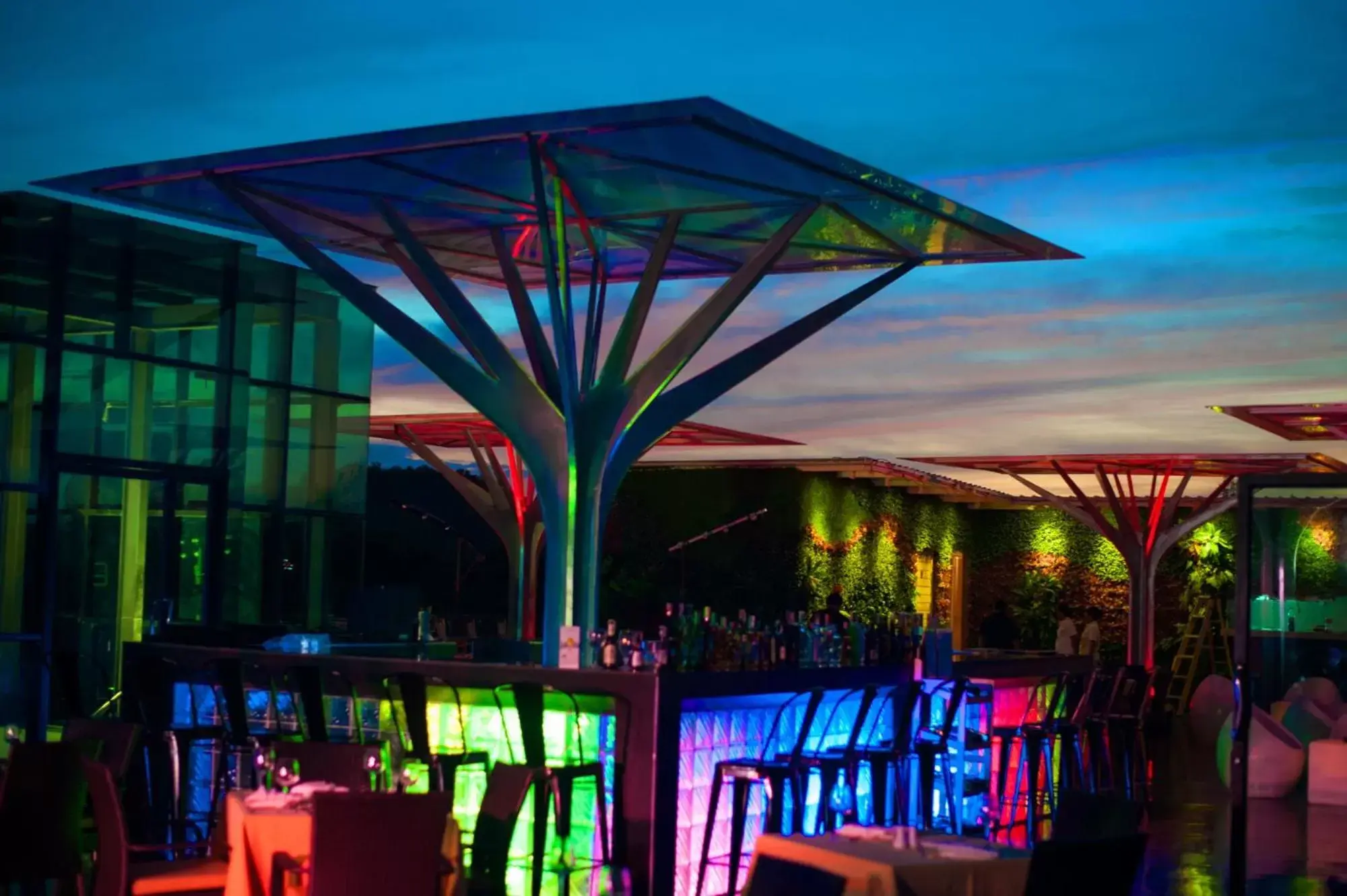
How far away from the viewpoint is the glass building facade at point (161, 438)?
11906 millimetres

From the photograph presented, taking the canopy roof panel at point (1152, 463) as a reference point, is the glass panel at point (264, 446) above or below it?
below

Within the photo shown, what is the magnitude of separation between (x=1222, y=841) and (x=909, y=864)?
5818 millimetres

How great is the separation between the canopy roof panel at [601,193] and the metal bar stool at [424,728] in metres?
2.59

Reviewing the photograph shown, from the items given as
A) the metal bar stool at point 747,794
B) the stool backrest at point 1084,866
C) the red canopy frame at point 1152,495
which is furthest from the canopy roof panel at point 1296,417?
the stool backrest at point 1084,866

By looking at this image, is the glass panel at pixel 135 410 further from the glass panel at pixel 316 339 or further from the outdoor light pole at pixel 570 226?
the outdoor light pole at pixel 570 226

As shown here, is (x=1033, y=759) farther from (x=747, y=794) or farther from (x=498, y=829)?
(x=498, y=829)

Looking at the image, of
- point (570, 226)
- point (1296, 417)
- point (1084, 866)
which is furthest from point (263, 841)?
point (1296, 417)

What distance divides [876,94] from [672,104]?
19.0 ft

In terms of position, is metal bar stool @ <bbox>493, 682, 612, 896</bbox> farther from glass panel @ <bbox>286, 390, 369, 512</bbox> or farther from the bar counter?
glass panel @ <bbox>286, 390, 369, 512</bbox>

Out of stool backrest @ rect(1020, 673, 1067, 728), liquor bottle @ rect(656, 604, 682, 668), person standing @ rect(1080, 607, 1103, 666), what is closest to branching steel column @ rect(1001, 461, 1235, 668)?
person standing @ rect(1080, 607, 1103, 666)

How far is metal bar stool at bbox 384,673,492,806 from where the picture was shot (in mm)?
7640

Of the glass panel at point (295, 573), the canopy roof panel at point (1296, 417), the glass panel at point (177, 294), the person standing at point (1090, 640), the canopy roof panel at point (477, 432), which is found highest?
the glass panel at point (177, 294)

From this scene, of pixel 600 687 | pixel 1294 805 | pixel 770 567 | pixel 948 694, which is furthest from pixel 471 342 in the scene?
pixel 770 567

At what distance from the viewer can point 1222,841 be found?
10438mm
